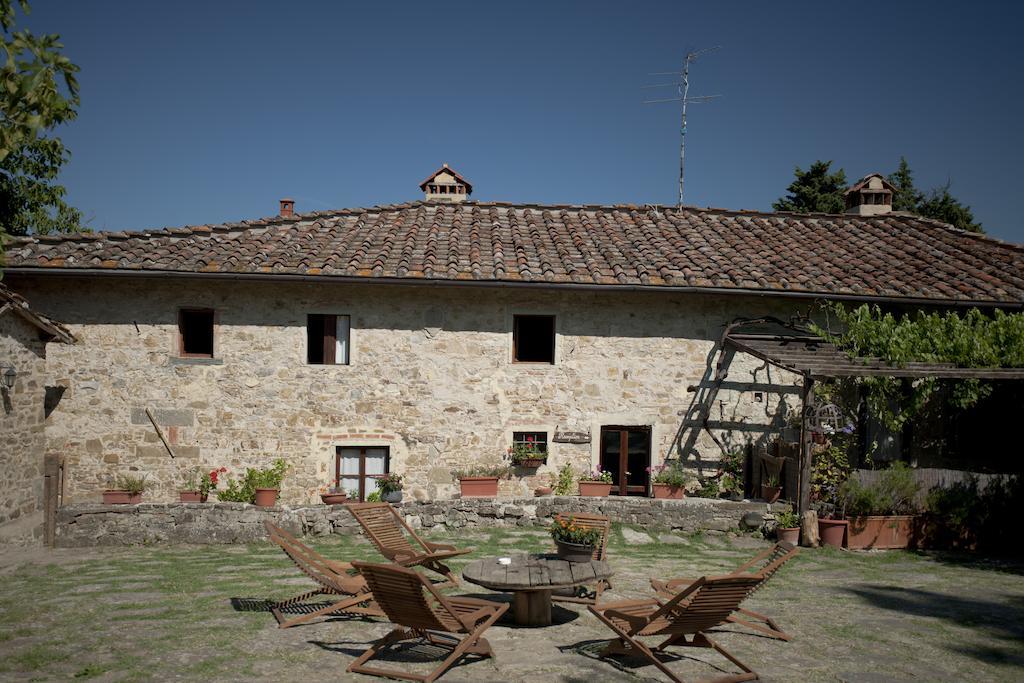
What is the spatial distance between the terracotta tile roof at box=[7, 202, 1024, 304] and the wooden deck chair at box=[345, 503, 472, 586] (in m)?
4.04

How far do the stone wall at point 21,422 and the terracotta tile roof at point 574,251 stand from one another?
1.33 m

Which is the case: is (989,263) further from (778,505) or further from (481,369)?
(481,369)

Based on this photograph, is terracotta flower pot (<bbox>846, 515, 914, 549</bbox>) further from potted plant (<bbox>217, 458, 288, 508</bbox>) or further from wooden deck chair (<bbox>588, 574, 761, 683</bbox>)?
potted plant (<bbox>217, 458, 288, 508</bbox>)

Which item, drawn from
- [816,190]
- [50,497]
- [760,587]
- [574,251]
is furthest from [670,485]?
[816,190]

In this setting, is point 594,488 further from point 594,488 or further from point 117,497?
point 117,497

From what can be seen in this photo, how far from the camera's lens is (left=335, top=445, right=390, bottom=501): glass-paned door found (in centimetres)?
1164

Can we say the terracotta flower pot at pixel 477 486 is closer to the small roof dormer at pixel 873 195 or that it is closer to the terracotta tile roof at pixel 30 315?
the terracotta tile roof at pixel 30 315

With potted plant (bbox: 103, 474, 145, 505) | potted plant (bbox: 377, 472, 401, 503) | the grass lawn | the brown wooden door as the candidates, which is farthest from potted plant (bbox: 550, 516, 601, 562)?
potted plant (bbox: 103, 474, 145, 505)

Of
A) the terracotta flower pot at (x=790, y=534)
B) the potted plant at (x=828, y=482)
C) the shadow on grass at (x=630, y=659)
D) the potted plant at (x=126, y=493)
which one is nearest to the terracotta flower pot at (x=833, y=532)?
the potted plant at (x=828, y=482)

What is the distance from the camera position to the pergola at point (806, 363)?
405 inches

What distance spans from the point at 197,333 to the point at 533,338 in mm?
4920

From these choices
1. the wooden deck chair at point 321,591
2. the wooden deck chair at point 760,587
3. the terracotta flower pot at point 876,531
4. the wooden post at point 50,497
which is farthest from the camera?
the terracotta flower pot at point 876,531

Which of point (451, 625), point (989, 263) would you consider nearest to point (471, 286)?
point (451, 625)

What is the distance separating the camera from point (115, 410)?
37.1 feet
